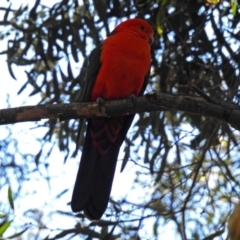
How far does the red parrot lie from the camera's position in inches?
122

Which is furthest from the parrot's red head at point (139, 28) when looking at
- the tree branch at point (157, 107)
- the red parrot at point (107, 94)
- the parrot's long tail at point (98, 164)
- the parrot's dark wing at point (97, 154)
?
the tree branch at point (157, 107)

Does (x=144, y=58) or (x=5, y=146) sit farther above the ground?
(x=5, y=146)

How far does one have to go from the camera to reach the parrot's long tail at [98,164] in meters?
2.97

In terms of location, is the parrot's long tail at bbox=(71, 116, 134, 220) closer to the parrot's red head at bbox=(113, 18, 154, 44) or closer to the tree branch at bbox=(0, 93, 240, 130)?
the parrot's red head at bbox=(113, 18, 154, 44)

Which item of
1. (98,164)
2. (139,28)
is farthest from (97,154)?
(139,28)

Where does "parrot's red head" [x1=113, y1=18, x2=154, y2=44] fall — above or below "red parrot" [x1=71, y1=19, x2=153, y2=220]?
above

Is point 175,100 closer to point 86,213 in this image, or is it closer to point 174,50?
point 86,213

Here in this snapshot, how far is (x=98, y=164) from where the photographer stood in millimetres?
3188

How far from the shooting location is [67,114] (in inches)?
90.1

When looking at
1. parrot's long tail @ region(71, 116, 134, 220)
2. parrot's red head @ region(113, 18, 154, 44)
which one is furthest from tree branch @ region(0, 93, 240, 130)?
parrot's red head @ region(113, 18, 154, 44)

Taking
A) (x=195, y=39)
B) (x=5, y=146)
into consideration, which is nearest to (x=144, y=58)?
(x=195, y=39)

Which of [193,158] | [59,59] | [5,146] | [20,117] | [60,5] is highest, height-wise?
[60,5]

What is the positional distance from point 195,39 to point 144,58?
758mm

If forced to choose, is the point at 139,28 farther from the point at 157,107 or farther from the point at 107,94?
the point at 157,107
